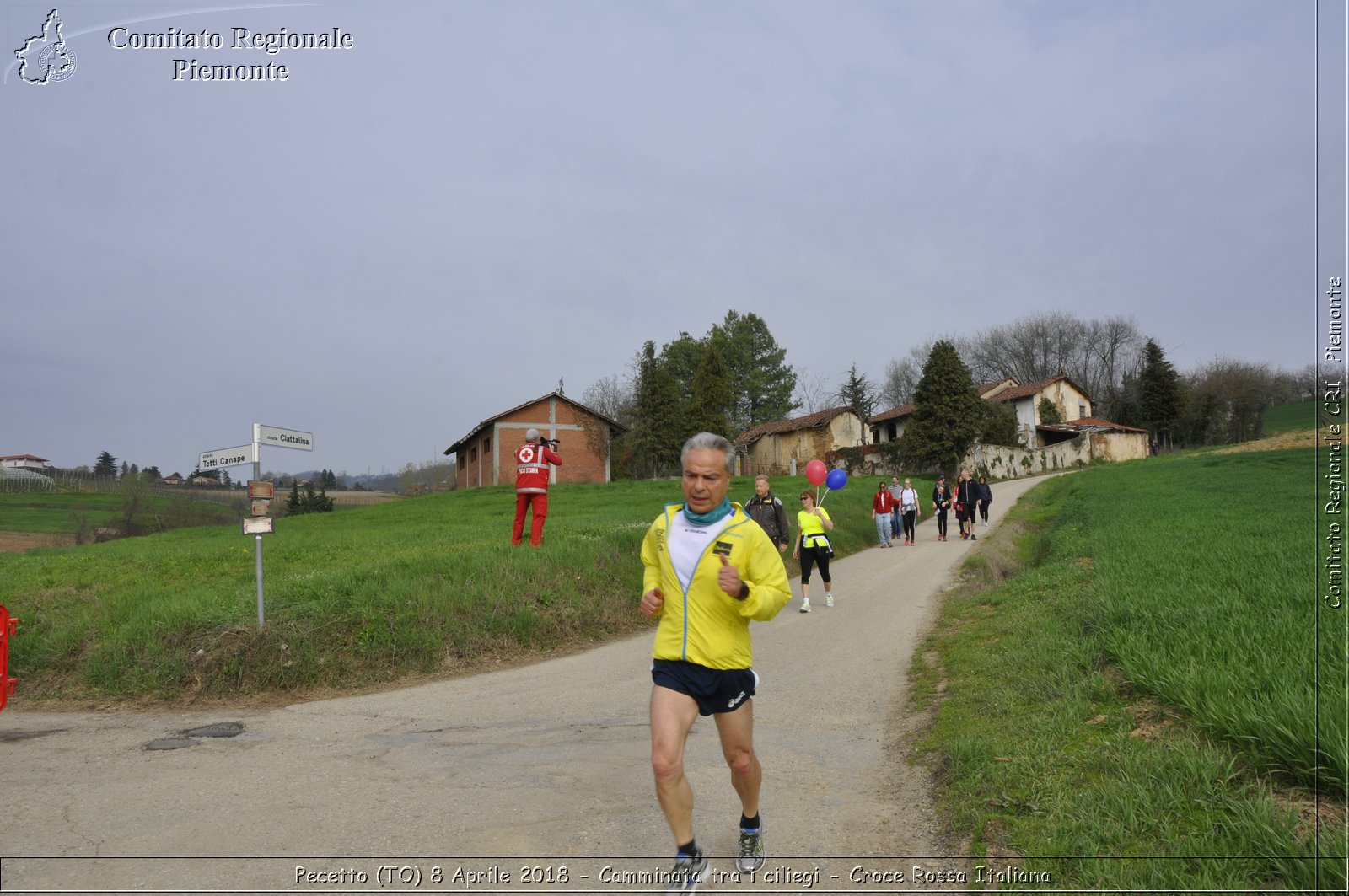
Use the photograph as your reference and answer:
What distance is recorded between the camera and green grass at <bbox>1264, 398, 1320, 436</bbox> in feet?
151

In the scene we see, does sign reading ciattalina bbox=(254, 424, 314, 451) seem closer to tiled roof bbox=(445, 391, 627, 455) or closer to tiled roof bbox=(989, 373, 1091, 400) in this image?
tiled roof bbox=(445, 391, 627, 455)

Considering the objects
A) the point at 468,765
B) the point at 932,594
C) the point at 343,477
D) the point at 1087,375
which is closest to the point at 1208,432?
the point at 1087,375

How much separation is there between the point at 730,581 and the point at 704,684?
571mm

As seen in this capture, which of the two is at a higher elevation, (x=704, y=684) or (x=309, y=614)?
(x=704, y=684)

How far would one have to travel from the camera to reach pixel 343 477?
87562mm

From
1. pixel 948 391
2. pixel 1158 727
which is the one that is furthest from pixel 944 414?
pixel 1158 727

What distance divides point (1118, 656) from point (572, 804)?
3.81m

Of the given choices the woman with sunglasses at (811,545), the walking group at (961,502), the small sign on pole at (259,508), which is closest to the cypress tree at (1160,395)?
the walking group at (961,502)

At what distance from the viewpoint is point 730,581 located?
3523mm

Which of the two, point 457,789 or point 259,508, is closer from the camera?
point 457,789

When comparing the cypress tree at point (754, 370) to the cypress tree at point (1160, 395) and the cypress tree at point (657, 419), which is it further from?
the cypress tree at point (1160, 395)

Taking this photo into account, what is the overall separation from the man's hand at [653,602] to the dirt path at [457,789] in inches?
48.8

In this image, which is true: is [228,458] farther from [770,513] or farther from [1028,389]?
[1028,389]

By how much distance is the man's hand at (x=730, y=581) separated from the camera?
11.6 ft
